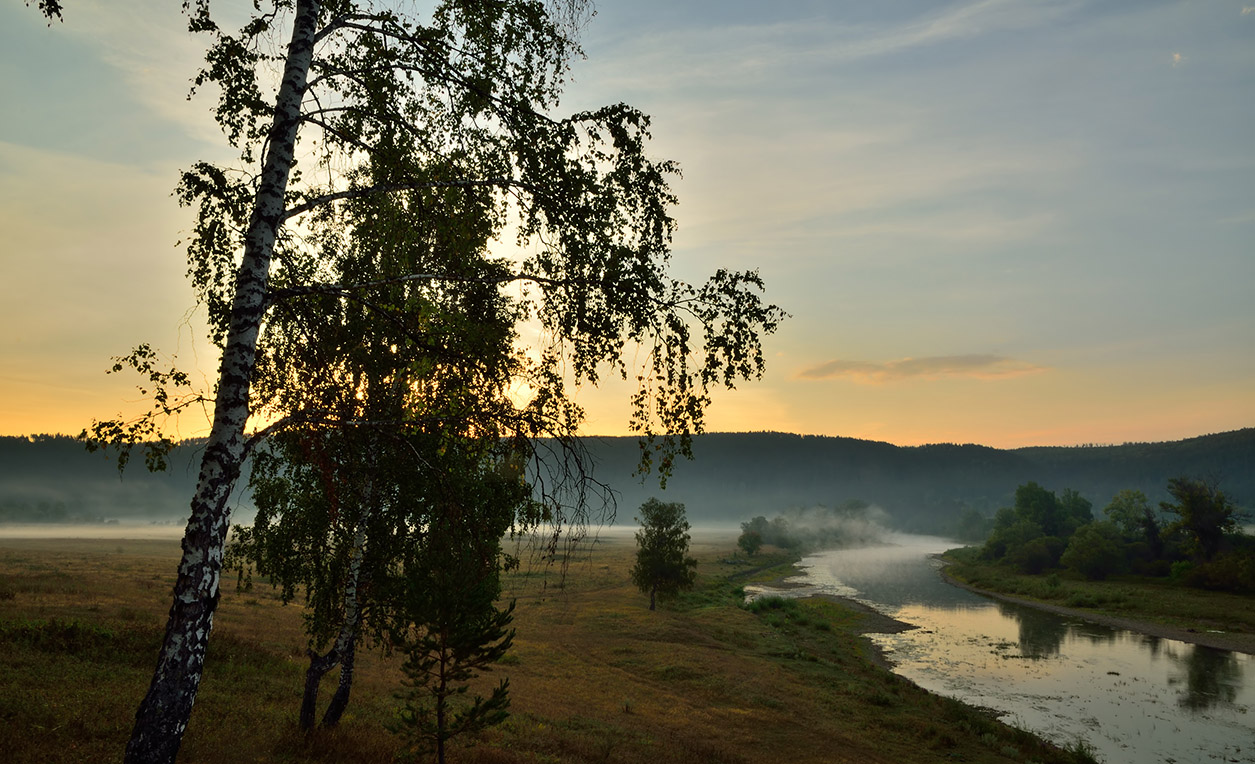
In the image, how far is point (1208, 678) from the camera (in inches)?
1815

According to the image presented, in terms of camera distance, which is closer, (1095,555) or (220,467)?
(220,467)

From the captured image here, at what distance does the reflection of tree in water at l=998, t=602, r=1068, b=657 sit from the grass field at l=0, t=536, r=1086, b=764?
14782mm

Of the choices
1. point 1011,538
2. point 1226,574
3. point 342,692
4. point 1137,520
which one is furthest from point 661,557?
point 1137,520

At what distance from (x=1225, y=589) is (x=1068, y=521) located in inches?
1627

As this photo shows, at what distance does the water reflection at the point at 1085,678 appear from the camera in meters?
32.6

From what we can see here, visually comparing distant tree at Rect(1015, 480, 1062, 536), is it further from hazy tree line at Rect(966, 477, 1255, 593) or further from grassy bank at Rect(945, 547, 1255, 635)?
grassy bank at Rect(945, 547, 1255, 635)

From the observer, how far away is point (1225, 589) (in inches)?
3061

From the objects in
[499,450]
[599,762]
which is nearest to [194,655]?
[499,450]

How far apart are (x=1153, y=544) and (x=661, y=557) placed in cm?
8317

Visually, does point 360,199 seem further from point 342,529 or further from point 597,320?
point 342,529

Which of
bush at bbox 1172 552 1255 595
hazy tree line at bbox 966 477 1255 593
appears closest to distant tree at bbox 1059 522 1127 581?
hazy tree line at bbox 966 477 1255 593

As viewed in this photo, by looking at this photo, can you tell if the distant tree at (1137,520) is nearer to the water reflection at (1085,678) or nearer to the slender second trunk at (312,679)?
the water reflection at (1085,678)

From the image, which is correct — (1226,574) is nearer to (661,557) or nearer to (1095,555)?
(1095,555)

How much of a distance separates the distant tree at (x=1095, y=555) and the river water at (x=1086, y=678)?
25.3m
